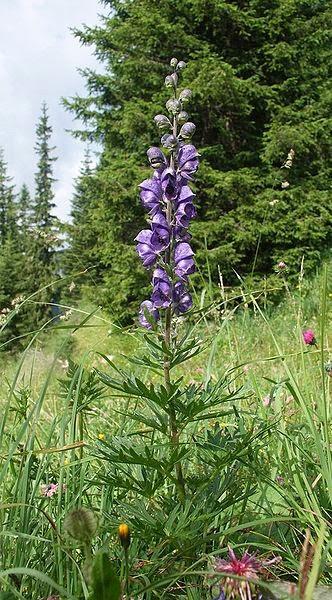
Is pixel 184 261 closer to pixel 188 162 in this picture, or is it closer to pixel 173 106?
pixel 188 162

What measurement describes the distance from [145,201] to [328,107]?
361 inches

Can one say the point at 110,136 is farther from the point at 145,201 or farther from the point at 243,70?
the point at 145,201

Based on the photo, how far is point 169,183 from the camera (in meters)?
1.56

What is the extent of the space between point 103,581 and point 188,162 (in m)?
1.09

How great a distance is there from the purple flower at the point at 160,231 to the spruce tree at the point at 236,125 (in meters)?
7.01

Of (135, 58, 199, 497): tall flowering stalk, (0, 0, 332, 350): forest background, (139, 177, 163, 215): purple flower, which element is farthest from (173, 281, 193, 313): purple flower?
(0, 0, 332, 350): forest background

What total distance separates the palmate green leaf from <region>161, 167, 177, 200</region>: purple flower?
101cm

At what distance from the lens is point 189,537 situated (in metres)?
1.24

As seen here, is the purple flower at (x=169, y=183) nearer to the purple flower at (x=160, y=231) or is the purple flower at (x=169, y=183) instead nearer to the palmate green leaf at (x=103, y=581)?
the purple flower at (x=160, y=231)

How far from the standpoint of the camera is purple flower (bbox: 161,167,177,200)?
5.10 feet

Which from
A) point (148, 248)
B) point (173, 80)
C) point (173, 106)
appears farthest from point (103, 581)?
point (173, 80)

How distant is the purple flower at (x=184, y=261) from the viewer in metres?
1.53

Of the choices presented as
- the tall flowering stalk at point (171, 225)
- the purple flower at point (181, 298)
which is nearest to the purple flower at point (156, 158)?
the tall flowering stalk at point (171, 225)

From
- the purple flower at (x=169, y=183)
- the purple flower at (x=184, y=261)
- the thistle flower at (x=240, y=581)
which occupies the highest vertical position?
the purple flower at (x=169, y=183)
